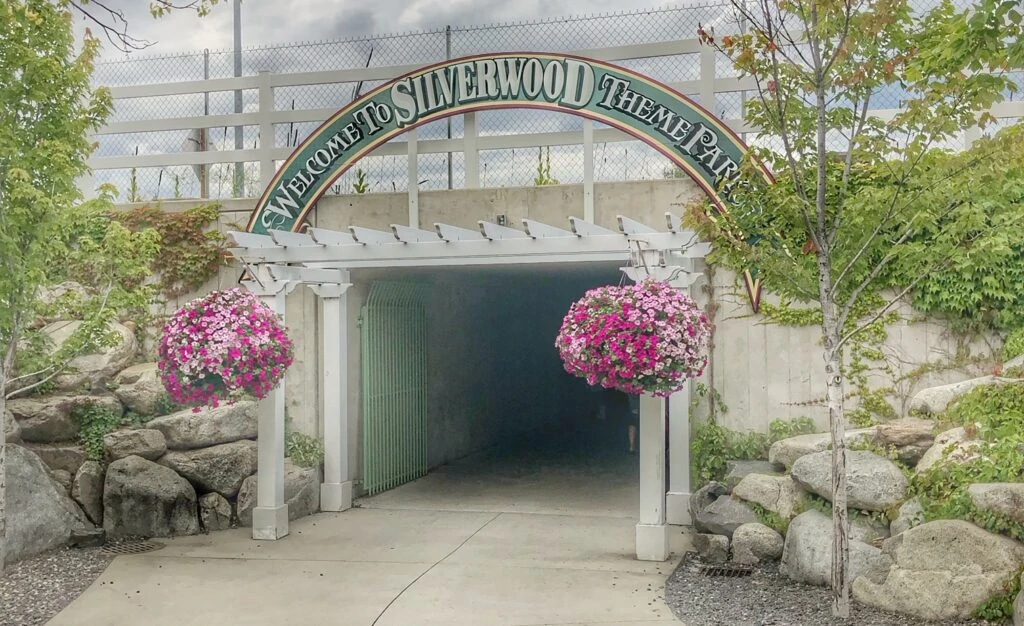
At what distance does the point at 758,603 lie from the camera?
6141mm

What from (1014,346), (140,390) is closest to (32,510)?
(140,390)

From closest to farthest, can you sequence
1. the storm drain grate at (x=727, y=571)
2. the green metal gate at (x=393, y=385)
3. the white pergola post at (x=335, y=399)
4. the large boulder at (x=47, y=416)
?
the storm drain grate at (x=727, y=571) → the large boulder at (x=47, y=416) → the white pergola post at (x=335, y=399) → the green metal gate at (x=393, y=385)

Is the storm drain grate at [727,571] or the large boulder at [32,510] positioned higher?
the large boulder at [32,510]

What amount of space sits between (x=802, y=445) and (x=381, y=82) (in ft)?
17.8

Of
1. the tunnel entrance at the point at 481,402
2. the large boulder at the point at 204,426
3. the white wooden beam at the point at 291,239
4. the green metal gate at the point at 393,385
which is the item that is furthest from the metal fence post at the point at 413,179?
the large boulder at the point at 204,426

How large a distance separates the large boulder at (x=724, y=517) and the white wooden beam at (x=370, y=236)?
11.6 ft

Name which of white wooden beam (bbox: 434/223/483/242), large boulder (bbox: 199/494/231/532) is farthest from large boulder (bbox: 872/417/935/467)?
large boulder (bbox: 199/494/231/532)

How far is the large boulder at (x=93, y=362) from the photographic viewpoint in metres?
9.02

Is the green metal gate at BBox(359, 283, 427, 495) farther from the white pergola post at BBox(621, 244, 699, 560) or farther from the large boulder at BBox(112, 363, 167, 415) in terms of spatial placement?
the white pergola post at BBox(621, 244, 699, 560)

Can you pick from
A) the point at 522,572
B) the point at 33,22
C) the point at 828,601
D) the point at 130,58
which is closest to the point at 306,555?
the point at 522,572

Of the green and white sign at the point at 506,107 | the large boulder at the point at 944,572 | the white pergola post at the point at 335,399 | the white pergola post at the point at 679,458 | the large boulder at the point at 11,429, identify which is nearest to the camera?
the large boulder at the point at 944,572

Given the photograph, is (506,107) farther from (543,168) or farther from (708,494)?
(708,494)

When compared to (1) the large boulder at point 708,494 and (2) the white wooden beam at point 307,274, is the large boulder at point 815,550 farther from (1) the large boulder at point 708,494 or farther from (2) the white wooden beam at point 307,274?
(2) the white wooden beam at point 307,274

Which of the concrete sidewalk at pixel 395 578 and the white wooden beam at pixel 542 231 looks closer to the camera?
the concrete sidewalk at pixel 395 578
